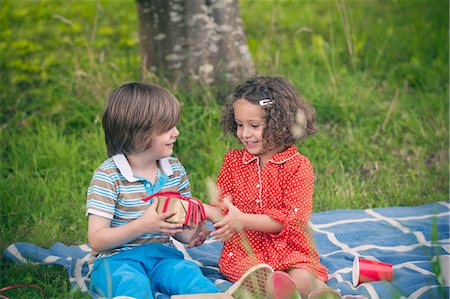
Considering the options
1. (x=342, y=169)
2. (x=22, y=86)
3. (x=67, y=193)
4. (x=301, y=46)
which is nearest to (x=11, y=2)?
(x=22, y=86)

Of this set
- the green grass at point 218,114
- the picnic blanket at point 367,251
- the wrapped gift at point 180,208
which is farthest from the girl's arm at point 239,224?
the green grass at point 218,114

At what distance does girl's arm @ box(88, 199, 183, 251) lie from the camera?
3.00m

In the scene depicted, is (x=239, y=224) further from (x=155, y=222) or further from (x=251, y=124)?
(x=251, y=124)

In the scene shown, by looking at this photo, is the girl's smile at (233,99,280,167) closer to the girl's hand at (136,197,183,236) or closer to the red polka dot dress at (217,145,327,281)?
the red polka dot dress at (217,145,327,281)

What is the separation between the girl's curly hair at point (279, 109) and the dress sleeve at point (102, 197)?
687 millimetres

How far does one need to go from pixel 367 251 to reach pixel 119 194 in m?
1.38

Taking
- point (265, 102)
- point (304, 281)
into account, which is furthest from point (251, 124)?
point (304, 281)

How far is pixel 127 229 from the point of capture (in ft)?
10.0

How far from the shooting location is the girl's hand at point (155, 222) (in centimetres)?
299

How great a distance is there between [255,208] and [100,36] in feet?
14.1

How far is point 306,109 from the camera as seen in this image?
11.4ft

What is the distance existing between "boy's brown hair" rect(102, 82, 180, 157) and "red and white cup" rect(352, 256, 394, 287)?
105cm

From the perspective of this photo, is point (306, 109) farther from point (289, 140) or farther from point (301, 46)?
point (301, 46)

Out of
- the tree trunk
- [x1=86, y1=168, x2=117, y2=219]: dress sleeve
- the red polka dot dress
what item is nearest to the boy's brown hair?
[x1=86, y1=168, x2=117, y2=219]: dress sleeve
